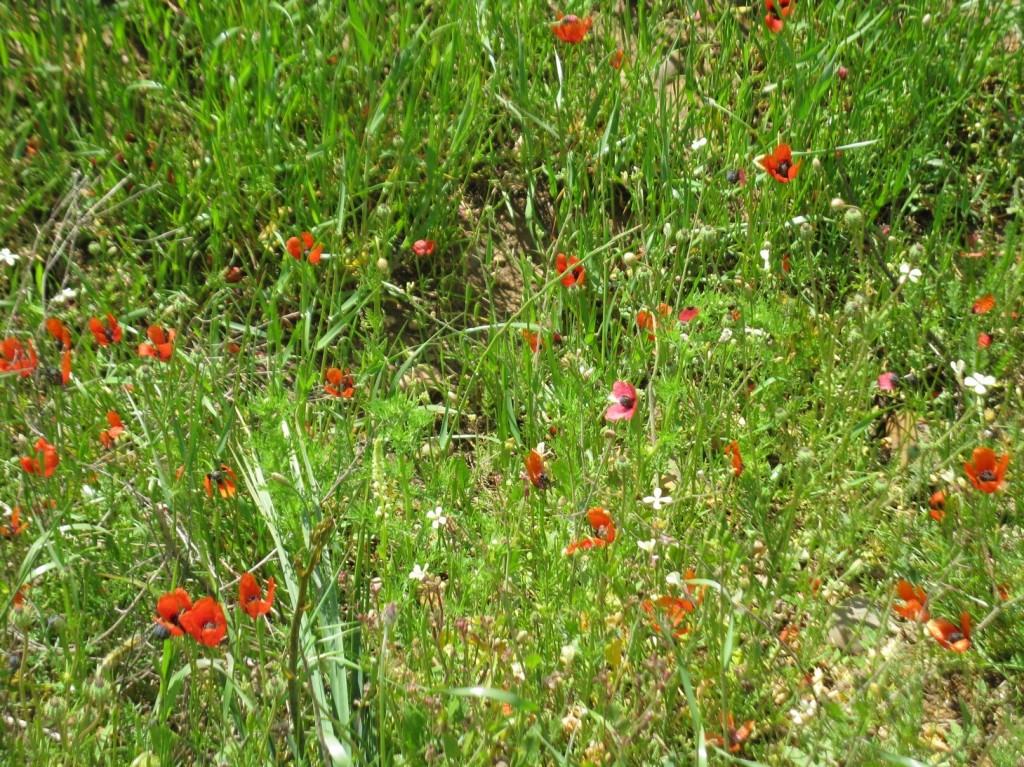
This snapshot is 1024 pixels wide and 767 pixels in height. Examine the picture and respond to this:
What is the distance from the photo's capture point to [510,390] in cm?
241

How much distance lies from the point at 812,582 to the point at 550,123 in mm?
1616

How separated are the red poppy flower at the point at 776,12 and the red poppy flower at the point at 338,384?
1515 mm

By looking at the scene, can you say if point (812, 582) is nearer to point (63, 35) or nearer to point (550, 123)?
point (550, 123)

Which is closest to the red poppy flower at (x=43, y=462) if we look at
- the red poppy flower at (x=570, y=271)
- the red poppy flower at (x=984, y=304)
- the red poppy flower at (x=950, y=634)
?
the red poppy flower at (x=570, y=271)

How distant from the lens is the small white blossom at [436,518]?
6.61 feet

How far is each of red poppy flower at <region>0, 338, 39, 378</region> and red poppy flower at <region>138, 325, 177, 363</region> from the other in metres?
0.22

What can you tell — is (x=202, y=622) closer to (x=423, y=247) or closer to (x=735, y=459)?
(x=735, y=459)

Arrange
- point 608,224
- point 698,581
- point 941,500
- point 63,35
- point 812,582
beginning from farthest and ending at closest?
point 63,35 < point 608,224 < point 941,500 < point 812,582 < point 698,581

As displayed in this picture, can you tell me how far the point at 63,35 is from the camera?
2.97m

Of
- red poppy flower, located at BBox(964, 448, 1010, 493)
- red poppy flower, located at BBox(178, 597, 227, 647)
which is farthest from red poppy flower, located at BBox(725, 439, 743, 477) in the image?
red poppy flower, located at BBox(178, 597, 227, 647)

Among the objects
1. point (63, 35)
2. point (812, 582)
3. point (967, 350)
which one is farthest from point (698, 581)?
point (63, 35)

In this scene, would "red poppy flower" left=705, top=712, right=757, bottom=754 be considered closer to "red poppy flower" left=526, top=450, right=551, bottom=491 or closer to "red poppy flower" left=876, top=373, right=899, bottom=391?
"red poppy flower" left=526, top=450, right=551, bottom=491

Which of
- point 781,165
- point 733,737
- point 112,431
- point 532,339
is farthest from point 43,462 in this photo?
point 781,165

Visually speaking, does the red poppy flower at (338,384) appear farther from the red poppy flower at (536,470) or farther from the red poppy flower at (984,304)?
the red poppy flower at (984,304)
